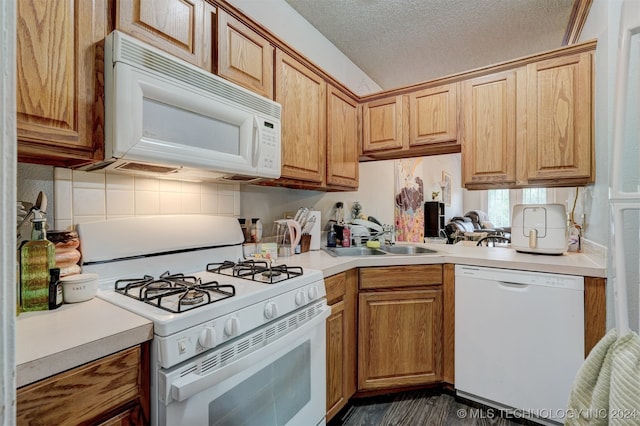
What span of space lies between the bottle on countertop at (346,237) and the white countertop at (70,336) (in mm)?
1657

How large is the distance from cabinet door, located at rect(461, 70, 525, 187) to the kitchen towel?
129 cm

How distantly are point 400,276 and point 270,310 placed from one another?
997 mm

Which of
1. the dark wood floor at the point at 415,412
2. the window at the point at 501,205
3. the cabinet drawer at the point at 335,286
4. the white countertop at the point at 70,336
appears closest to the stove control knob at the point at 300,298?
the cabinet drawer at the point at 335,286

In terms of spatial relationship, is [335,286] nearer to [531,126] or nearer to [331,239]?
[331,239]

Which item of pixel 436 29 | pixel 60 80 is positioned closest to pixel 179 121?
pixel 60 80

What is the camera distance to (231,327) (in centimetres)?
98

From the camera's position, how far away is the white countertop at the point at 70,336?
641mm

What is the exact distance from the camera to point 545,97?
1.83 meters

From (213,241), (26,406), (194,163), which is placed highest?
(194,163)

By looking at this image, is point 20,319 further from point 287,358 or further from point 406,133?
point 406,133

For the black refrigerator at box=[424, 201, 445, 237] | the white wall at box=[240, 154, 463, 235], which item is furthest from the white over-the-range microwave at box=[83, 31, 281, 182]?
the black refrigerator at box=[424, 201, 445, 237]

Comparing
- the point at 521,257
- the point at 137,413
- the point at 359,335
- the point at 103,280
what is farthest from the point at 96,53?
the point at 521,257

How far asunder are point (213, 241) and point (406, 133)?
1.58 meters

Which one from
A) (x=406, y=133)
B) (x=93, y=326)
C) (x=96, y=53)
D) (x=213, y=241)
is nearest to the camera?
(x=93, y=326)
